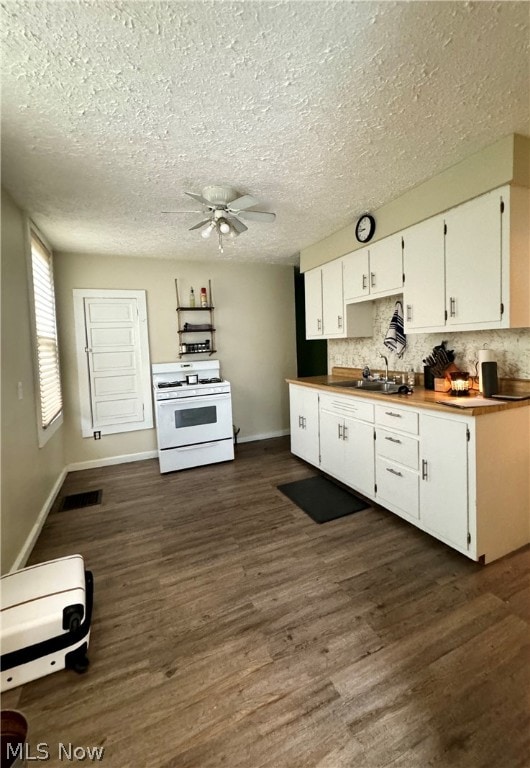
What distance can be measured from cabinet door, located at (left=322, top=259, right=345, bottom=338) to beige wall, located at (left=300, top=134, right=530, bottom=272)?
35 cm

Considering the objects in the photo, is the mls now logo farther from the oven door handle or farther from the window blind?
the oven door handle

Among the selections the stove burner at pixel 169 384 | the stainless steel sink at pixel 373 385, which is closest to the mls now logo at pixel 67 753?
the stainless steel sink at pixel 373 385

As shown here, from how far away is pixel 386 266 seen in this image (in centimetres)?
285

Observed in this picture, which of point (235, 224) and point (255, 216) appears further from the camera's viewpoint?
point (235, 224)

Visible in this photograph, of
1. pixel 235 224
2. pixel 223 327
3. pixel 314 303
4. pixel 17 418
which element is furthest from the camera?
pixel 223 327

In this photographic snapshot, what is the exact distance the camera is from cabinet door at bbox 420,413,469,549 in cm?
199

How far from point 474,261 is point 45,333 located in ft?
12.1

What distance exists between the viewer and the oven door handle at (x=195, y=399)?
12.0ft

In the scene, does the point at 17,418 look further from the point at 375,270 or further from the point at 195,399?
the point at 375,270

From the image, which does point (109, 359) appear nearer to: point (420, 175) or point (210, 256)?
point (210, 256)

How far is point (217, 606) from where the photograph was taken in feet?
5.80

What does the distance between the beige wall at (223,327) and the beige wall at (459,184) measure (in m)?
1.85

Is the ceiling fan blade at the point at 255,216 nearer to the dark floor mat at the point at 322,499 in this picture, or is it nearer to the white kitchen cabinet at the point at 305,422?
the white kitchen cabinet at the point at 305,422

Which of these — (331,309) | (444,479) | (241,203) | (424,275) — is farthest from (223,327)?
(444,479)
